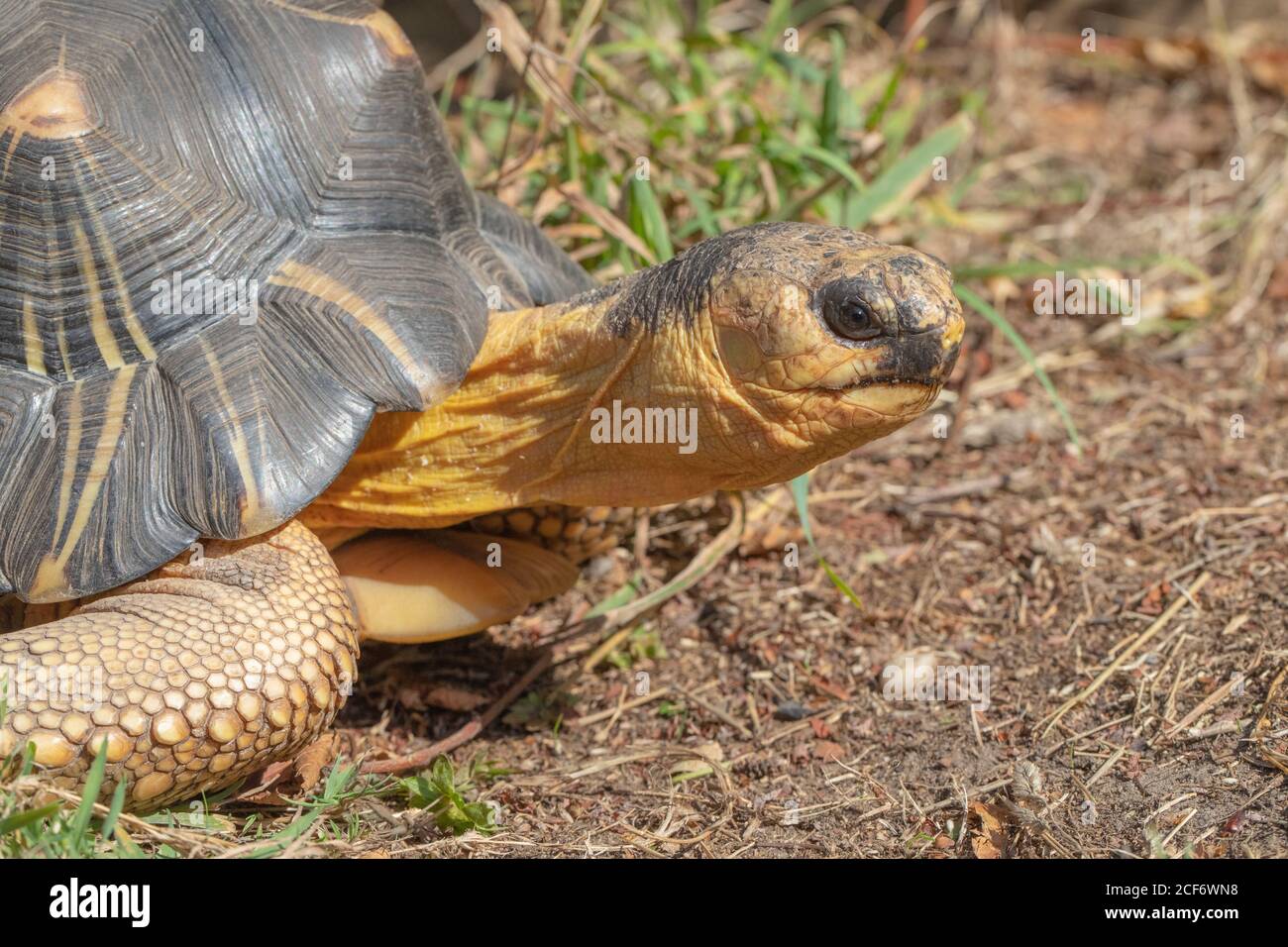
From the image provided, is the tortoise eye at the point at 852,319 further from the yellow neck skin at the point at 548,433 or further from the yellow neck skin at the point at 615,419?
the yellow neck skin at the point at 548,433

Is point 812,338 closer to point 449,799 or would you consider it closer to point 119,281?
point 449,799

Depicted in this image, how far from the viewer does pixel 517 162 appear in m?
4.12

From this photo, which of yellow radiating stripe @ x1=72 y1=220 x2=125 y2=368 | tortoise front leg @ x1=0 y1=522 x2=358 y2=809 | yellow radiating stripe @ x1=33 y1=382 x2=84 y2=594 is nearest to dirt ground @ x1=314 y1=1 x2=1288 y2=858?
tortoise front leg @ x1=0 y1=522 x2=358 y2=809

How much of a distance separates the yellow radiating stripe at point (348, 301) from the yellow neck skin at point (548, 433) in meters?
0.25

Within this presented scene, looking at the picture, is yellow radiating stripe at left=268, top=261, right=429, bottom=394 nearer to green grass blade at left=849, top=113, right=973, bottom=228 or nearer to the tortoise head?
the tortoise head

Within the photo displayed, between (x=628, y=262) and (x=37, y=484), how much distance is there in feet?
6.77

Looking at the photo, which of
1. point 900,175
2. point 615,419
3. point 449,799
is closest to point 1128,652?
point 615,419

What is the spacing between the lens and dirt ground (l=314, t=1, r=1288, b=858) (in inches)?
104

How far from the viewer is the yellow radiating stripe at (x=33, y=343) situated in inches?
106

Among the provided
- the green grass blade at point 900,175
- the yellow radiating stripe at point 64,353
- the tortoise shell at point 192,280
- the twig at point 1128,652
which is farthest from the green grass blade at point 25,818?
the green grass blade at point 900,175

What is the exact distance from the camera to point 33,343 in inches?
106

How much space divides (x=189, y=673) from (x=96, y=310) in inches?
32.7
